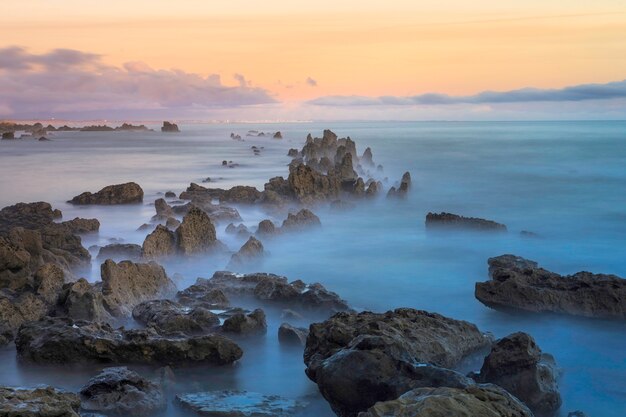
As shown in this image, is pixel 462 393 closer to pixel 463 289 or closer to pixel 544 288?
pixel 544 288

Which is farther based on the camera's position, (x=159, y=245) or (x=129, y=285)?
(x=159, y=245)

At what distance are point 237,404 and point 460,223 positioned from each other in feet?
30.3

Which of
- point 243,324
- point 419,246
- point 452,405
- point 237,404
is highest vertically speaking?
point 452,405

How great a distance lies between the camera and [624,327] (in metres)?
7.69

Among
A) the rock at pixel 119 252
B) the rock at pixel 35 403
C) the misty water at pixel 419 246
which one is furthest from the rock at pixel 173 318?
the rock at pixel 119 252

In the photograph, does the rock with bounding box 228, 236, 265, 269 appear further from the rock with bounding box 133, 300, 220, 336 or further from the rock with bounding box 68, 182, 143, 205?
the rock with bounding box 68, 182, 143, 205

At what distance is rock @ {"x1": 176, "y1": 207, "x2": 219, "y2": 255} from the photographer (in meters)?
10.8

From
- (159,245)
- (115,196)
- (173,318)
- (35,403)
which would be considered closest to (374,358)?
(35,403)

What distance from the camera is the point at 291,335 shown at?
700 cm

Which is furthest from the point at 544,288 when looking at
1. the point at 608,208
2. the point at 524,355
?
the point at 608,208

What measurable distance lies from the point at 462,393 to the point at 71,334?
12.5 ft

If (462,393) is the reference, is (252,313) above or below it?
below

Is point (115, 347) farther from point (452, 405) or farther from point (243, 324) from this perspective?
point (452, 405)

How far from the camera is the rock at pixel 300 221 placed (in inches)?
522
